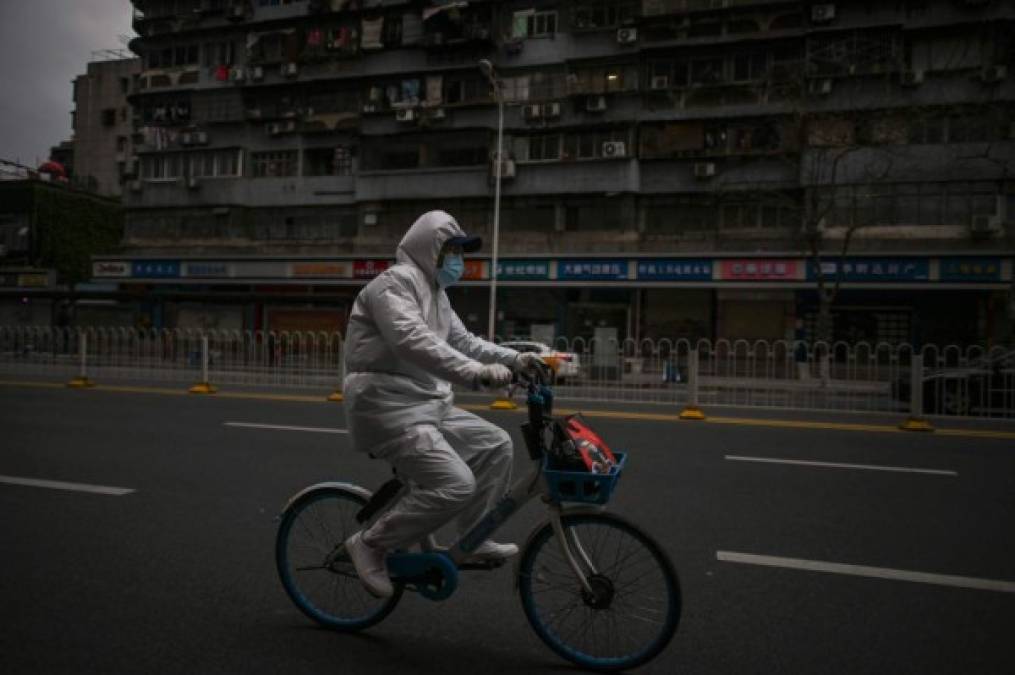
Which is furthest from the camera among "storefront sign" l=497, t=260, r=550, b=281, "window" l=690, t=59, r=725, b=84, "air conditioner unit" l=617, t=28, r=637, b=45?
"storefront sign" l=497, t=260, r=550, b=281

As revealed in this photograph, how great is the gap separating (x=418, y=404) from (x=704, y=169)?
1029 inches

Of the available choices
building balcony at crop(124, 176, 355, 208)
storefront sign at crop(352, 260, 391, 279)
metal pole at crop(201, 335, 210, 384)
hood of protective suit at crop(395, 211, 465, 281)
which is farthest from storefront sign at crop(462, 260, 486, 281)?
hood of protective suit at crop(395, 211, 465, 281)

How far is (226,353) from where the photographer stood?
15656mm

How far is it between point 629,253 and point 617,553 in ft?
83.1

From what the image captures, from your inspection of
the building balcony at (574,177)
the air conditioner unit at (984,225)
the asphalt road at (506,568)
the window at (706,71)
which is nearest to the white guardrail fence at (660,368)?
the asphalt road at (506,568)

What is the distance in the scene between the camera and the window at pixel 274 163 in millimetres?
34094

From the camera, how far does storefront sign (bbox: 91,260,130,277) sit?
35.4 meters

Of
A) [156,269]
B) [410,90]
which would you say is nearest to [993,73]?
[410,90]

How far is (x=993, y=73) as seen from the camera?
2420cm

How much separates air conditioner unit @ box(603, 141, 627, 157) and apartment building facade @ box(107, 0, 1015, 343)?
3.4 inches

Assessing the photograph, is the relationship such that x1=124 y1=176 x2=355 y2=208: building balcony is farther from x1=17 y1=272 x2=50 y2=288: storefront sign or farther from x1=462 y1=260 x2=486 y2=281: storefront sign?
x1=17 y1=272 x2=50 y2=288: storefront sign

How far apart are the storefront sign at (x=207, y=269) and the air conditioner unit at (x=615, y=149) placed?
1772cm

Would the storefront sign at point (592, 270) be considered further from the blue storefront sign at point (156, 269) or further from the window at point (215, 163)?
the blue storefront sign at point (156, 269)

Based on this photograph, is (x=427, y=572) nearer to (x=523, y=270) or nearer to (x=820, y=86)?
(x=523, y=270)
